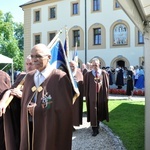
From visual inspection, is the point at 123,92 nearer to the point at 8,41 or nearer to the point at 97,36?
the point at 97,36

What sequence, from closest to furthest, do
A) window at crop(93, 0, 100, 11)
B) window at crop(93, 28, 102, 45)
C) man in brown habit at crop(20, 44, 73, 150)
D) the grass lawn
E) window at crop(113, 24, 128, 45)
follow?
man in brown habit at crop(20, 44, 73, 150), the grass lawn, window at crop(113, 24, 128, 45), window at crop(93, 0, 100, 11), window at crop(93, 28, 102, 45)

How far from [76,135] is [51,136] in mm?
3768

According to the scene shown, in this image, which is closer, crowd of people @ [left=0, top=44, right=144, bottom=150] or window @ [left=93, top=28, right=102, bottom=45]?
crowd of people @ [left=0, top=44, right=144, bottom=150]

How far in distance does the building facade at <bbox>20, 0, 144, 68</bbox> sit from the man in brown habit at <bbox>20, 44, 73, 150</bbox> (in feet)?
76.4

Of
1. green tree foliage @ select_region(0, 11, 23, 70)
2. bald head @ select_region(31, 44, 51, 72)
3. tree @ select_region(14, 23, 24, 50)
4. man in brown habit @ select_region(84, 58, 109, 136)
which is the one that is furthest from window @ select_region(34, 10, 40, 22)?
tree @ select_region(14, 23, 24, 50)

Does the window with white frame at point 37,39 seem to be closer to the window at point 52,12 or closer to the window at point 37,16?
the window at point 37,16

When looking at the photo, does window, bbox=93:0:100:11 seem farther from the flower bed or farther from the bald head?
the bald head

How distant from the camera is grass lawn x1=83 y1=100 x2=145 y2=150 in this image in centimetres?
627

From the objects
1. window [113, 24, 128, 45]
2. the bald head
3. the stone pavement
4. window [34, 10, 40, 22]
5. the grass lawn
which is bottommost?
the stone pavement

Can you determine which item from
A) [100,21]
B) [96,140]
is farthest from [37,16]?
[96,140]

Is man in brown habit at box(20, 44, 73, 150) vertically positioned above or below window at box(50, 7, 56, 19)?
below

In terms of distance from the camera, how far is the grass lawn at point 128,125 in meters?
6.27

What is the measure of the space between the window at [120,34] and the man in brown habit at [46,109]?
1005 inches

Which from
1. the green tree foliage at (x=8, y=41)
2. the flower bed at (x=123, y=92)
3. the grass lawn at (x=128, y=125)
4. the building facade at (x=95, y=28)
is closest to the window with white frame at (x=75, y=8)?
the building facade at (x=95, y=28)
